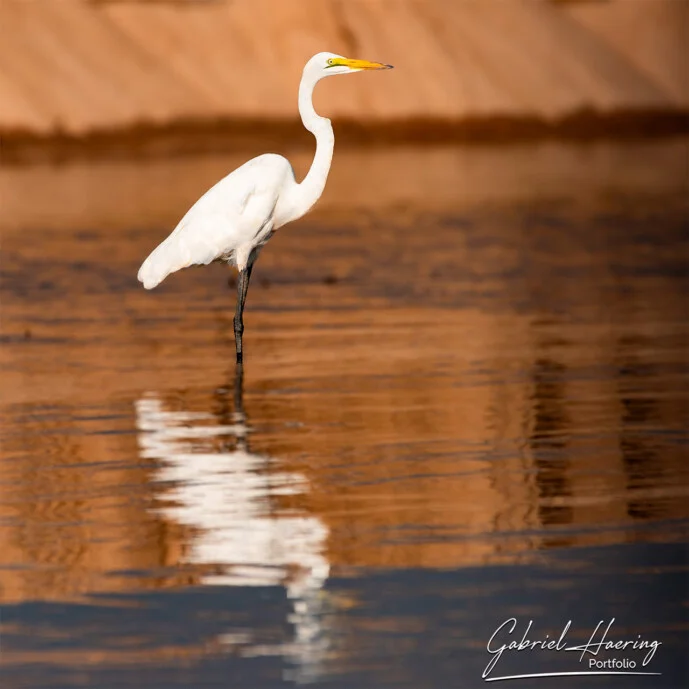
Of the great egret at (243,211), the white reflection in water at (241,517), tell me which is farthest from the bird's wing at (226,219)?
the white reflection in water at (241,517)

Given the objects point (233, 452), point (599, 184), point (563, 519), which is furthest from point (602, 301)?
point (599, 184)

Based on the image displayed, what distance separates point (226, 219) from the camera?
43.9 ft

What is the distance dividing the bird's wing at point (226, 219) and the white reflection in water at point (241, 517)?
2.56 m

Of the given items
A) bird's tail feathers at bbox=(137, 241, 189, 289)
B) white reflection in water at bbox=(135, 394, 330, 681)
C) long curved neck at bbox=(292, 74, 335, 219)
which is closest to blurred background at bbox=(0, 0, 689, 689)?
white reflection in water at bbox=(135, 394, 330, 681)

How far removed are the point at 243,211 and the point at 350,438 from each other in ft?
11.4

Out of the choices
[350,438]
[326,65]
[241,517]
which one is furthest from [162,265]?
[241,517]

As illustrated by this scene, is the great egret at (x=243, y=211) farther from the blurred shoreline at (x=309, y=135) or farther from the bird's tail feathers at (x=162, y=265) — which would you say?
the blurred shoreline at (x=309, y=135)

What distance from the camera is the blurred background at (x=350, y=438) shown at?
22.2 ft

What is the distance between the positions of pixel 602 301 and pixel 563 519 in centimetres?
855

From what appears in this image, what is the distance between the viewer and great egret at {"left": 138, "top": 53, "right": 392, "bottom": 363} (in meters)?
13.3

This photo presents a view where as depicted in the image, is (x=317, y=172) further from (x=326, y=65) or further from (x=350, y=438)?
(x=350, y=438)

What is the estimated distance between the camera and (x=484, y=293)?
56.7ft

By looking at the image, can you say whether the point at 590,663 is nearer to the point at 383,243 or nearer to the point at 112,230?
the point at 383,243

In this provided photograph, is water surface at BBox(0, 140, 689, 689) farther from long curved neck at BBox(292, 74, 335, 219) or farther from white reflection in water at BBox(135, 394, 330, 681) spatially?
long curved neck at BBox(292, 74, 335, 219)
